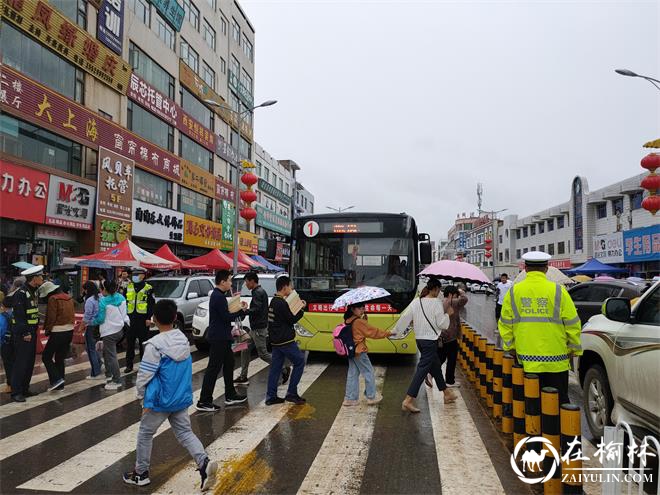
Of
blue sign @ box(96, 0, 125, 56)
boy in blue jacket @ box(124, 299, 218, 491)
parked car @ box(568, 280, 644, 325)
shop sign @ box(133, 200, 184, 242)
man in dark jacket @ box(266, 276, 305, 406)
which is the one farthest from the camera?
shop sign @ box(133, 200, 184, 242)

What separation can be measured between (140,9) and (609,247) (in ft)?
128

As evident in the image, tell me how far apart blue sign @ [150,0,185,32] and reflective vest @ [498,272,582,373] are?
91.2ft

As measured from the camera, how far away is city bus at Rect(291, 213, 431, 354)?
355 inches

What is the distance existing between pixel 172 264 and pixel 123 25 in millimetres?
12945

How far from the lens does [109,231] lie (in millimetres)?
20984

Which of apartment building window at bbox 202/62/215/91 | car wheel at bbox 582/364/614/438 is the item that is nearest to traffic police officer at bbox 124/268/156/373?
car wheel at bbox 582/364/614/438

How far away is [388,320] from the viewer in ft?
29.1

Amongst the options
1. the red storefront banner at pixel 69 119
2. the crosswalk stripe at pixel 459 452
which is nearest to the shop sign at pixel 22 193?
the red storefront banner at pixel 69 119

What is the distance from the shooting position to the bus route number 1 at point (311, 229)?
9.86 metres

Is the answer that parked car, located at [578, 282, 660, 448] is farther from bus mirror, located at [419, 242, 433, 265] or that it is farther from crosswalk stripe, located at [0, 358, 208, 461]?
crosswalk stripe, located at [0, 358, 208, 461]

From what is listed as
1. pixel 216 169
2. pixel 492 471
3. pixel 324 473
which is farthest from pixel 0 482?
pixel 216 169

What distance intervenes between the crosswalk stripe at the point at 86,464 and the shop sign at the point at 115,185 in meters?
17.3

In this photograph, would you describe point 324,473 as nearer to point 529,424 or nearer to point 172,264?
point 529,424

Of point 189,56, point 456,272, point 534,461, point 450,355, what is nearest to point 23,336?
point 450,355
